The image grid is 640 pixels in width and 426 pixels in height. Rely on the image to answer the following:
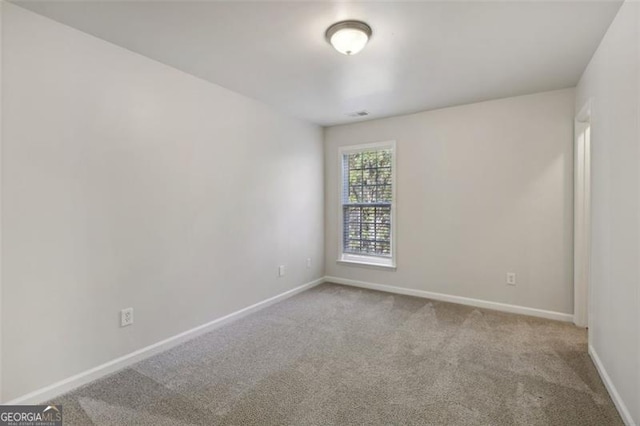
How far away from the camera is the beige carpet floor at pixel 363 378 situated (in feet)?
6.03

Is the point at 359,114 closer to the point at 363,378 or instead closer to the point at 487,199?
the point at 487,199

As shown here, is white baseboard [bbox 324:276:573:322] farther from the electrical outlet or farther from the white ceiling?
the electrical outlet

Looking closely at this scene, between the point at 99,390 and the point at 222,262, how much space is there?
1.39 m

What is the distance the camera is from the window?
4355 mm

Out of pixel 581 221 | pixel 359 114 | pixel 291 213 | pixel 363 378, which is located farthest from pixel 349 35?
pixel 581 221

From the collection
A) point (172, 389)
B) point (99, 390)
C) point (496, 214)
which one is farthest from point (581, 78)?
point (99, 390)

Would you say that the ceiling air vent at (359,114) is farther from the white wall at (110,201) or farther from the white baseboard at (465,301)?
the white baseboard at (465,301)

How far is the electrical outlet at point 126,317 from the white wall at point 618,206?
10.5 feet

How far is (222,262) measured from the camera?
10.5 ft

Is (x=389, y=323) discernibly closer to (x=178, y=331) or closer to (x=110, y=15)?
(x=178, y=331)

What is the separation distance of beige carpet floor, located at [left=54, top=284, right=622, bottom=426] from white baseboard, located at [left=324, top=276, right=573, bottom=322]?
133mm

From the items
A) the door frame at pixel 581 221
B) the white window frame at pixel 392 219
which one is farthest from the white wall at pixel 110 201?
the door frame at pixel 581 221

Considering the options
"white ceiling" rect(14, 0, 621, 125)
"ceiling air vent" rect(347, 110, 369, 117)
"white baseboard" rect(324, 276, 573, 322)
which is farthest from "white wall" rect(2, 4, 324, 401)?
"white baseboard" rect(324, 276, 573, 322)

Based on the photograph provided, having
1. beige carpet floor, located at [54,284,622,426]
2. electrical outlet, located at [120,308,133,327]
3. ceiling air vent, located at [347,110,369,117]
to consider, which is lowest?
beige carpet floor, located at [54,284,622,426]
